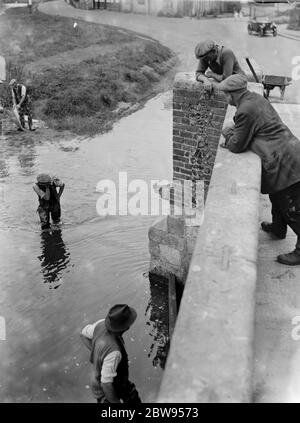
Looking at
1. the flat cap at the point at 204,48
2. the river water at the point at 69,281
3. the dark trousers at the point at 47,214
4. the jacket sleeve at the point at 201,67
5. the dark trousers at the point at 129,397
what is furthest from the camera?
the dark trousers at the point at 47,214

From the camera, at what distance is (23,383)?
599 cm

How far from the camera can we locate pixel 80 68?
20.6 m

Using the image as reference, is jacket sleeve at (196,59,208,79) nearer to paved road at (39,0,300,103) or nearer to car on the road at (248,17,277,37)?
paved road at (39,0,300,103)

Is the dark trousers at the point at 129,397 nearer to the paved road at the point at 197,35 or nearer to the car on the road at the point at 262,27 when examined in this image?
the paved road at the point at 197,35

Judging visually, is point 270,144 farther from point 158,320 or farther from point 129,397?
point 158,320

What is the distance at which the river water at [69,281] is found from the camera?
616 cm

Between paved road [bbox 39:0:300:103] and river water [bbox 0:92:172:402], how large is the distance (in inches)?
299

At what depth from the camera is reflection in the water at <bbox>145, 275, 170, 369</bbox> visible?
21.4 feet

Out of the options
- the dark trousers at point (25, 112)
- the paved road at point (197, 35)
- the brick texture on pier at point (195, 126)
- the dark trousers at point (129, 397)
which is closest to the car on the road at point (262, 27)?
the paved road at point (197, 35)

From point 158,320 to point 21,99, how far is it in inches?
381

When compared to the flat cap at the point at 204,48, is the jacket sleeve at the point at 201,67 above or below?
below

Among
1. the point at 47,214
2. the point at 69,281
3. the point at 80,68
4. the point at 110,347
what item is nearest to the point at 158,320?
the point at 69,281

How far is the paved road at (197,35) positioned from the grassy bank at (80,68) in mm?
1810

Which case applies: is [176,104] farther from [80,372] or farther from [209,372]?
[209,372]
